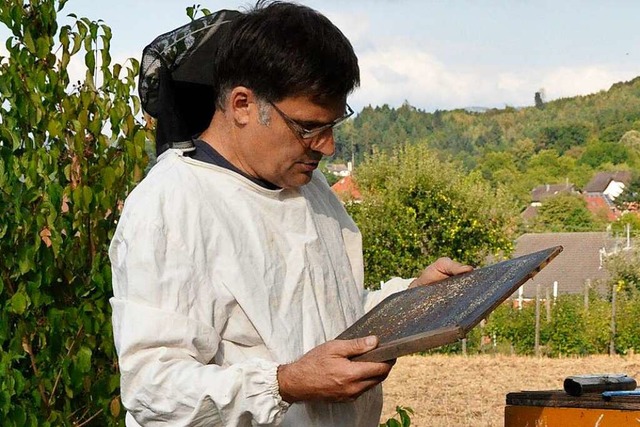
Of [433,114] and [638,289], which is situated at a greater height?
[433,114]

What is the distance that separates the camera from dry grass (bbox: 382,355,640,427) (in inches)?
591

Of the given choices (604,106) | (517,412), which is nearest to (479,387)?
(517,412)

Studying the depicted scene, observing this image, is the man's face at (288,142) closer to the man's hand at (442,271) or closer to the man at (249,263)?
the man at (249,263)

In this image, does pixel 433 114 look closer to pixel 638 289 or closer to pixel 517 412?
pixel 638 289

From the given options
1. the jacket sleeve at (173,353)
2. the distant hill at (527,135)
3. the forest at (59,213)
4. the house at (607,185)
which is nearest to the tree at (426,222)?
the forest at (59,213)

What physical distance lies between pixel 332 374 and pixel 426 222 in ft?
96.1

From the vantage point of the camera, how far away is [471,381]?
63.0 feet

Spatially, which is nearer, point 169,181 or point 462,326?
point 462,326

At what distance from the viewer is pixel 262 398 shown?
2.06 m

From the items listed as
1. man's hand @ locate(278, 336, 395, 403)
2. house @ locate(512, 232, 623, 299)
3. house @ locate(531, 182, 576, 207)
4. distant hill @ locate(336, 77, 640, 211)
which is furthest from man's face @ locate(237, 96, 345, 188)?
house @ locate(531, 182, 576, 207)

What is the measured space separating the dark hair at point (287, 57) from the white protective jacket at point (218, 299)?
0.22 meters

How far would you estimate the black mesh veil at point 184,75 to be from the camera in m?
2.50

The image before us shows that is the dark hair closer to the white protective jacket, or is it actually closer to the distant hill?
the white protective jacket

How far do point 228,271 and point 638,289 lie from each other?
2988 cm
